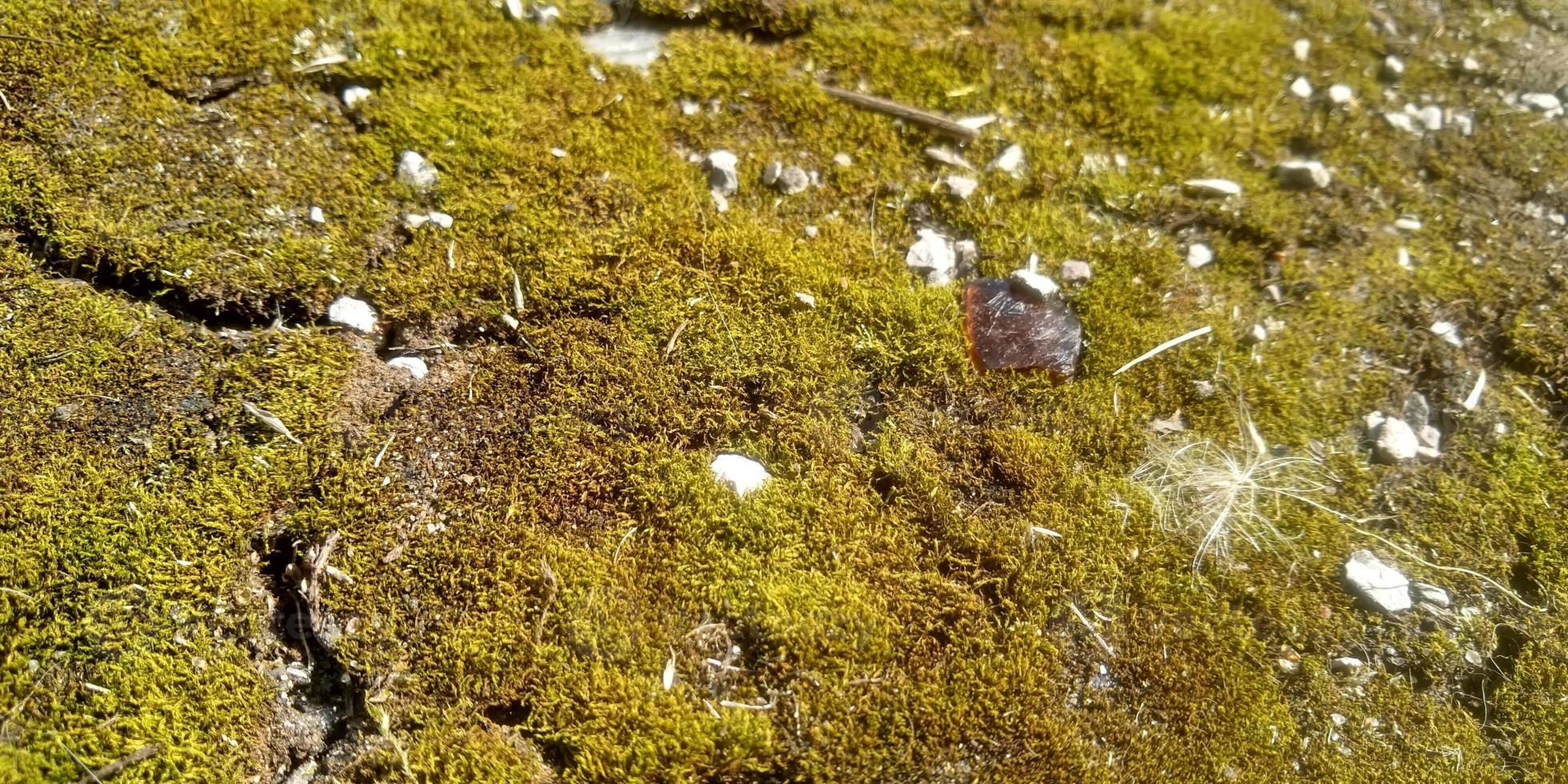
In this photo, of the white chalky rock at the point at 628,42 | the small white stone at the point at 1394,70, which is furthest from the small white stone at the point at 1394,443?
the white chalky rock at the point at 628,42

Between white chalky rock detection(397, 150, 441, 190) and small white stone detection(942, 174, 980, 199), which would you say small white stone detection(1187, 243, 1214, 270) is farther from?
white chalky rock detection(397, 150, 441, 190)

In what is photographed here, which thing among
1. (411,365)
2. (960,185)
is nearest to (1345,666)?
(960,185)

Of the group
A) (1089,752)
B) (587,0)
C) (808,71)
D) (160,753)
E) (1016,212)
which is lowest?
(1089,752)

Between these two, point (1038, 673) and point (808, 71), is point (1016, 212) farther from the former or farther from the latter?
point (1038, 673)

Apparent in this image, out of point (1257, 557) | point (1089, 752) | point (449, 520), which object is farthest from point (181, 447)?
point (1257, 557)

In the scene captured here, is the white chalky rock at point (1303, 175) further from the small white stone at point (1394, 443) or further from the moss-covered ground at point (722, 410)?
the small white stone at point (1394, 443)

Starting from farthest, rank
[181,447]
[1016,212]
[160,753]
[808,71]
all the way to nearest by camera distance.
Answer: [808,71]
[1016,212]
[181,447]
[160,753]

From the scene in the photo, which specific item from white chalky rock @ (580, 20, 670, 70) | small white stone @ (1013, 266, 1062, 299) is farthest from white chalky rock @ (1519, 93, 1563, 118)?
white chalky rock @ (580, 20, 670, 70)

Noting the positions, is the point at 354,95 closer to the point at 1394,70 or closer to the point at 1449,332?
the point at 1449,332
